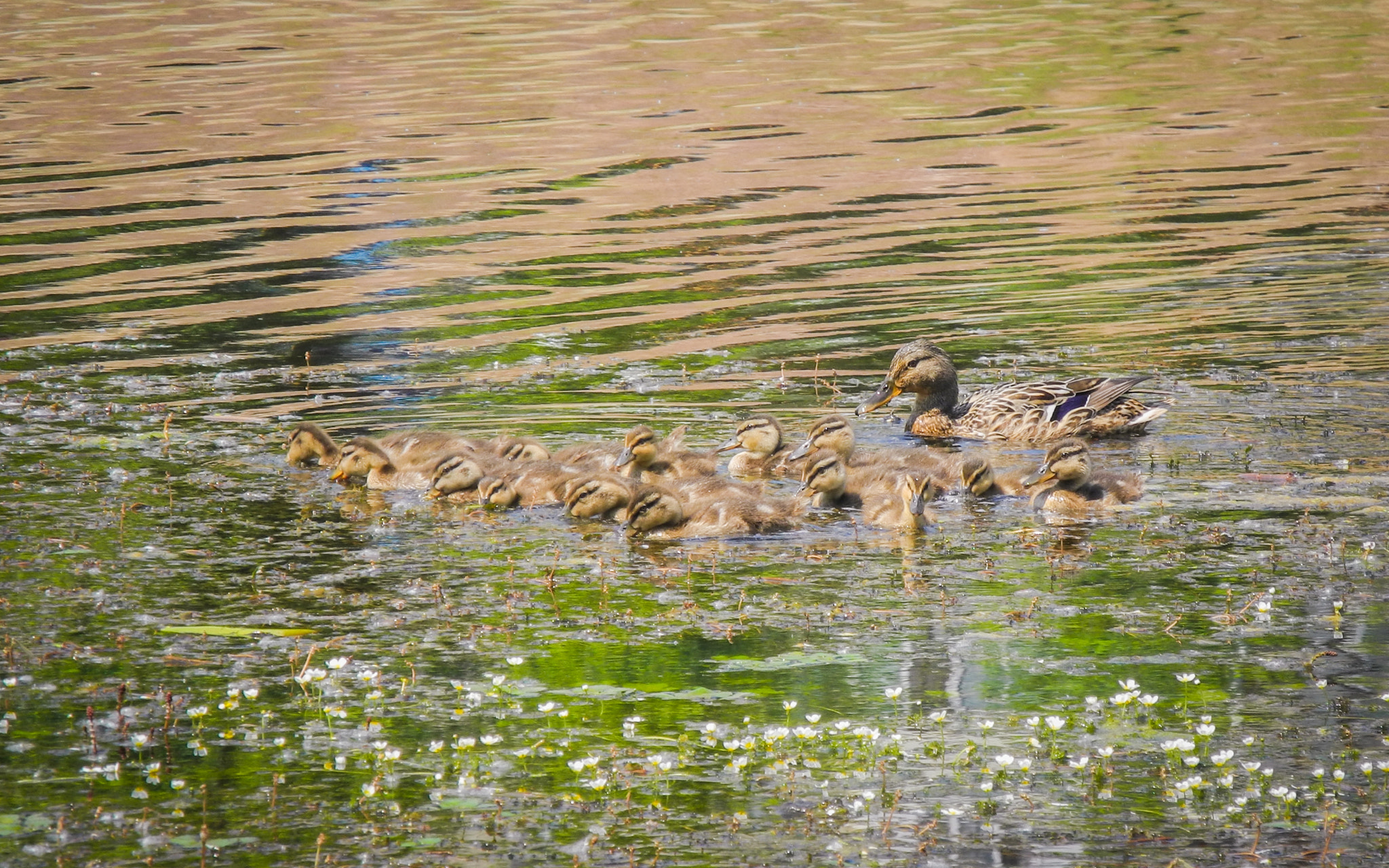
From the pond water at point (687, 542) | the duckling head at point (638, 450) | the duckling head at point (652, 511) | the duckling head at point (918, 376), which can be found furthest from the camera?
the duckling head at point (918, 376)

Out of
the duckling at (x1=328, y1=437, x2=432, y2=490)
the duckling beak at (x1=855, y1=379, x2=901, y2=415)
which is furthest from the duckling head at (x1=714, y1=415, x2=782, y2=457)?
the duckling at (x1=328, y1=437, x2=432, y2=490)

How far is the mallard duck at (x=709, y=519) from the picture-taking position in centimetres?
870

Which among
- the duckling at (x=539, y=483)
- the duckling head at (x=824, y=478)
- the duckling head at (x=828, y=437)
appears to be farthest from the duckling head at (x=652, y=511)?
the duckling head at (x=828, y=437)

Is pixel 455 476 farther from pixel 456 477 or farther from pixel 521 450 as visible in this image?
pixel 521 450

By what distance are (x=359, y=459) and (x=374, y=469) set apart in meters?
0.12

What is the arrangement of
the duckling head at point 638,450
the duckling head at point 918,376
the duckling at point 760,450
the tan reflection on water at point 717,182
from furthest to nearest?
the tan reflection on water at point 717,182 < the duckling head at point 918,376 < the duckling at point 760,450 < the duckling head at point 638,450

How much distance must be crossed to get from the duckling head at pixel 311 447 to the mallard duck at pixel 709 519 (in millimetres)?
2177

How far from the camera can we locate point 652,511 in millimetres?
8664

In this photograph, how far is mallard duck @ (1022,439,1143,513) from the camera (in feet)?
29.1

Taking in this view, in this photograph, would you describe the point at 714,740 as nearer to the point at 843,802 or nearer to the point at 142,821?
the point at 843,802

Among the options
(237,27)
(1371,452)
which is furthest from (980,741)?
(237,27)

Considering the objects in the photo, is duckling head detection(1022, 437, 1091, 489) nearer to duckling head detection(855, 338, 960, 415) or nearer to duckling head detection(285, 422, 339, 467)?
duckling head detection(855, 338, 960, 415)

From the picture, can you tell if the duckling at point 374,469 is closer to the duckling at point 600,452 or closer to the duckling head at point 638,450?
the duckling at point 600,452

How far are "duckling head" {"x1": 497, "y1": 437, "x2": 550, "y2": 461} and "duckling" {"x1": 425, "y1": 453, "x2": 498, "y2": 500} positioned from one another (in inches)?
14.8
